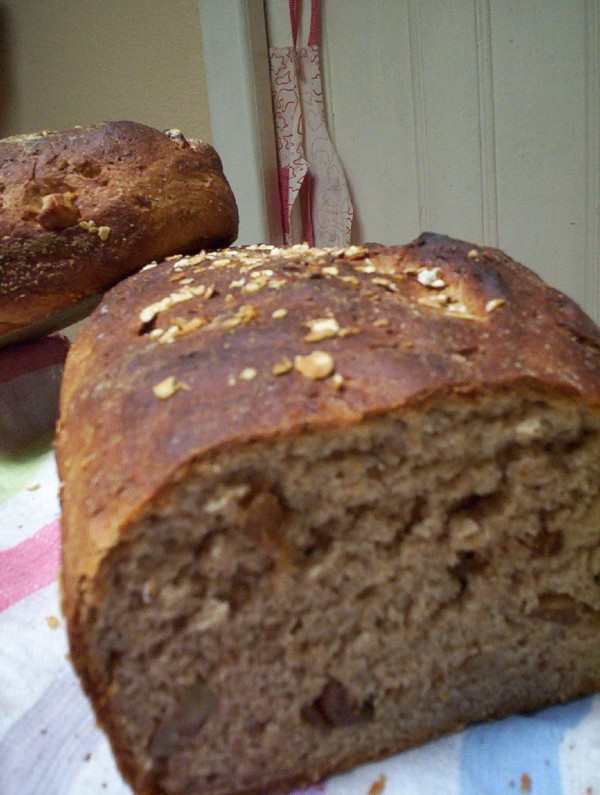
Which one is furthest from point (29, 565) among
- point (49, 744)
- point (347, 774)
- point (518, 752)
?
point (518, 752)

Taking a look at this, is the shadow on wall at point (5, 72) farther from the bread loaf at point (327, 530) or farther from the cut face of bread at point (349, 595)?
the cut face of bread at point (349, 595)

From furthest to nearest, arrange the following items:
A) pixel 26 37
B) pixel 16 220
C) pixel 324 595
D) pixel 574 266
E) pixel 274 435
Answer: pixel 26 37 < pixel 574 266 < pixel 16 220 < pixel 324 595 < pixel 274 435

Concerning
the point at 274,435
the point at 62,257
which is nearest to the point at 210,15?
the point at 62,257

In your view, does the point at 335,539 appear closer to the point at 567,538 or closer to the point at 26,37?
the point at 567,538

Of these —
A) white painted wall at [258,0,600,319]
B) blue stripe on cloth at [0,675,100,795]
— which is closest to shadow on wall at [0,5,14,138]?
white painted wall at [258,0,600,319]

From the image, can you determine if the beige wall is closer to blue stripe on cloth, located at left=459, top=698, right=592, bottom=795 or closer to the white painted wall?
the white painted wall
